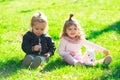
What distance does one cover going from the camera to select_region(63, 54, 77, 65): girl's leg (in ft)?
27.0

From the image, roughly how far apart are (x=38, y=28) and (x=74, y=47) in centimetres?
85

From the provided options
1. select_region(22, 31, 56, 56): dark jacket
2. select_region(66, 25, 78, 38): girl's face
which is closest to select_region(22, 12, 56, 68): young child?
select_region(22, 31, 56, 56): dark jacket

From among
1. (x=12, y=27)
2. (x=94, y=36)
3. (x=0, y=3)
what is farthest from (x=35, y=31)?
(x=0, y=3)

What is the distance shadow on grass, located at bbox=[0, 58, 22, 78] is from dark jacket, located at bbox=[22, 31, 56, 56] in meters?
0.32

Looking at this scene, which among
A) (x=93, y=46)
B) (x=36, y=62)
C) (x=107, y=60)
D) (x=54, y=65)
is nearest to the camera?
(x=36, y=62)

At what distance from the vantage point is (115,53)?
29.7ft

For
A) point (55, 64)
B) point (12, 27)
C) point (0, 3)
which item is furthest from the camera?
point (0, 3)

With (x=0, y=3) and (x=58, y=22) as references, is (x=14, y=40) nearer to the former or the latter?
(x=58, y=22)

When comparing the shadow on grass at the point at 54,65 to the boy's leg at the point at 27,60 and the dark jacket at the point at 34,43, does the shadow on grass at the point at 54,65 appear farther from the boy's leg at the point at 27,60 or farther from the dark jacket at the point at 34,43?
the boy's leg at the point at 27,60

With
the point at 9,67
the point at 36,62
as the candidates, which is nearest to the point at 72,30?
the point at 36,62

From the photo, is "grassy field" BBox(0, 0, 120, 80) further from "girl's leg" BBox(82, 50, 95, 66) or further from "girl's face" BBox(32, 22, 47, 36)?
"girl's face" BBox(32, 22, 47, 36)

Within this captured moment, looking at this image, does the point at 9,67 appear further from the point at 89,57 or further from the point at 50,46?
the point at 89,57

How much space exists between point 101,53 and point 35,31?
165cm

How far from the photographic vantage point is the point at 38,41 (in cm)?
843
